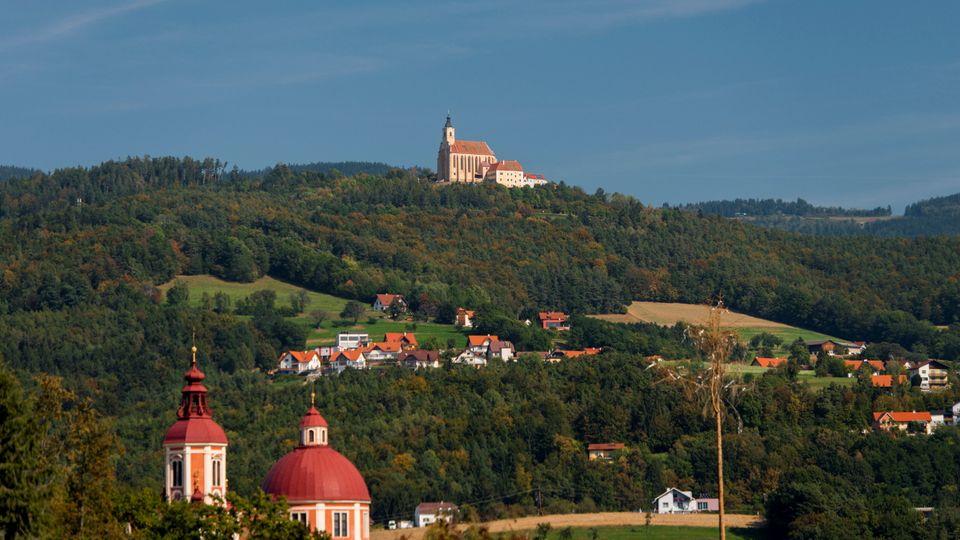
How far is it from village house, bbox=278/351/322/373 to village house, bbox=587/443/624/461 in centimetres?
4168

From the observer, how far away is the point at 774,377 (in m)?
169

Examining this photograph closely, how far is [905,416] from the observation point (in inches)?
6427

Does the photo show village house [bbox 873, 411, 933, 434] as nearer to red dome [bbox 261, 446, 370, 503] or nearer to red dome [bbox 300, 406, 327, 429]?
red dome [bbox 300, 406, 327, 429]

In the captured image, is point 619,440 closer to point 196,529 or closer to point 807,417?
point 807,417

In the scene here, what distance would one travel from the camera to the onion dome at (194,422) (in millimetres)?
80812

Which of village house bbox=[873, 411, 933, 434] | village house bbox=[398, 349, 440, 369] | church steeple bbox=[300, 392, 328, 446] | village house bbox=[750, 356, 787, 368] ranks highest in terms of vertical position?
church steeple bbox=[300, 392, 328, 446]

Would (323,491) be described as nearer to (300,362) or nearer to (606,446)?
(606,446)

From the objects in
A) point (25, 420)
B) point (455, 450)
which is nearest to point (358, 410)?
point (455, 450)

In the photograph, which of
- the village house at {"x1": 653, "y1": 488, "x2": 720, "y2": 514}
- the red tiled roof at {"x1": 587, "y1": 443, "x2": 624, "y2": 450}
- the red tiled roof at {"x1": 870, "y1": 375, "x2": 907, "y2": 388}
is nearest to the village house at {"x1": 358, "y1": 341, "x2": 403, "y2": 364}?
the red tiled roof at {"x1": 587, "y1": 443, "x2": 624, "y2": 450}

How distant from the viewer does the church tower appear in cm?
8044

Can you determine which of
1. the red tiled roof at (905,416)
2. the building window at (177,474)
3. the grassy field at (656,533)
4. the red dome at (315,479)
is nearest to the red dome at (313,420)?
the red dome at (315,479)

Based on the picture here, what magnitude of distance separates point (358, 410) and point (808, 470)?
126 feet

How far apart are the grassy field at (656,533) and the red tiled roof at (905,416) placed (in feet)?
110

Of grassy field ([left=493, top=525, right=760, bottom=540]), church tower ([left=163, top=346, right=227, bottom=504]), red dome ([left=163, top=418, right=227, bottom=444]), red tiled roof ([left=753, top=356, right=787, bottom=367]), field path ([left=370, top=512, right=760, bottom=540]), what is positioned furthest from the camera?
red tiled roof ([left=753, top=356, right=787, bottom=367])
